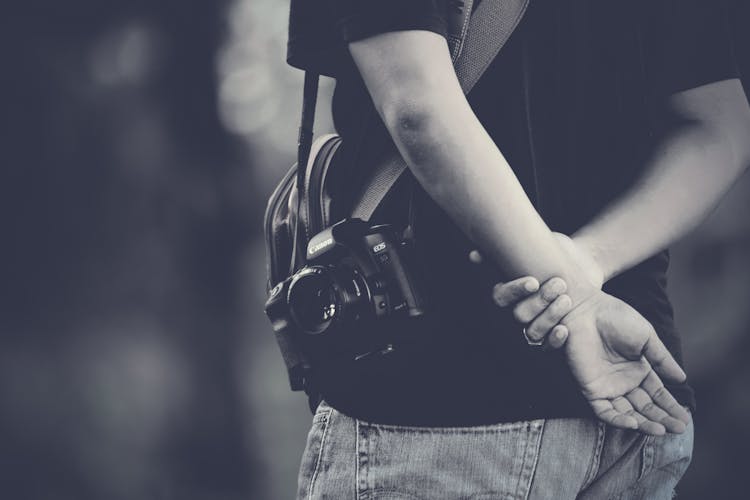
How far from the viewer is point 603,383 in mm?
574

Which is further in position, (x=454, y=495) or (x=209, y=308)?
(x=209, y=308)

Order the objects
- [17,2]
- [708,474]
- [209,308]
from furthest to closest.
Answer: [209,308]
[17,2]
[708,474]

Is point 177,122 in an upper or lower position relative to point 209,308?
upper

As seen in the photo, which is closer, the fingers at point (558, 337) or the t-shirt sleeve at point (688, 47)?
the fingers at point (558, 337)

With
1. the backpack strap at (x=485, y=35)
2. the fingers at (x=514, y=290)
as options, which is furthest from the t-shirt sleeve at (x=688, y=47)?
the fingers at (x=514, y=290)

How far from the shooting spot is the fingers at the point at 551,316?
0.55 meters

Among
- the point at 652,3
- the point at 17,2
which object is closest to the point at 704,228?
the point at 652,3

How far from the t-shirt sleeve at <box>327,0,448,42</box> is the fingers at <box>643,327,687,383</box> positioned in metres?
0.30

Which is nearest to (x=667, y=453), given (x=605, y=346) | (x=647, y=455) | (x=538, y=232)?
(x=647, y=455)

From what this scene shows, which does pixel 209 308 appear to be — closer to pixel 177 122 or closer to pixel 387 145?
Answer: pixel 177 122

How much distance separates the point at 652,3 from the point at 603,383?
13.9 inches

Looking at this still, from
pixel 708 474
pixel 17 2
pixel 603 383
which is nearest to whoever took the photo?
pixel 603 383

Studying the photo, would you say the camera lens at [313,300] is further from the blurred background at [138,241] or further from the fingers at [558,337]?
the blurred background at [138,241]

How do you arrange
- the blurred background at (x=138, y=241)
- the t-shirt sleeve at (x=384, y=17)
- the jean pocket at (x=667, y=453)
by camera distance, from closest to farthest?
the t-shirt sleeve at (x=384, y=17)
the jean pocket at (x=667, y=453)
the blurred background at (x=138, y=241)
